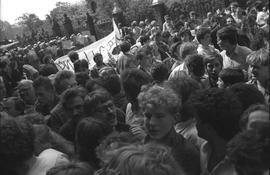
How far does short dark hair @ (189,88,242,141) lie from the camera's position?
8.48 ft

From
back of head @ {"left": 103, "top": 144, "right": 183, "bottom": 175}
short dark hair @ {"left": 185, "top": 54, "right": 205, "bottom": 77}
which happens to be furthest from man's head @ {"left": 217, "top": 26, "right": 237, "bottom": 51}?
back of head @ {"left": 103, "top": 144, "right": 183, "bottom": 175}

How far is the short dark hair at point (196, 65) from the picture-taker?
4.59 m

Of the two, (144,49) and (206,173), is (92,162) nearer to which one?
(206,173)

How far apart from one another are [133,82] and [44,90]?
147cm

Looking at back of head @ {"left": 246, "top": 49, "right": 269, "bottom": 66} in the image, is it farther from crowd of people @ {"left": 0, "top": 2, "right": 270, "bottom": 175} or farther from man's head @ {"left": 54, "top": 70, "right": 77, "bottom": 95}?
man's head @ {"left": 54, "top": 70, "right": 77, "bottom": 95}

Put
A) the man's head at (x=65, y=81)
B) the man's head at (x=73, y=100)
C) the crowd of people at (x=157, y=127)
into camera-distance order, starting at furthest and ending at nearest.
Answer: the man's head at (x=65, y=81)
the man's head at (x=73, y=100)
the crowd of people at (x=157, y=127)

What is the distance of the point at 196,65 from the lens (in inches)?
181

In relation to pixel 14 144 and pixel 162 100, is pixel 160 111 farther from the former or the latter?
pixel 14 144

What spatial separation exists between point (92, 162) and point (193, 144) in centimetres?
74

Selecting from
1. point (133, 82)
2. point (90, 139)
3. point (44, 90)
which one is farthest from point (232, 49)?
point (90, 139)

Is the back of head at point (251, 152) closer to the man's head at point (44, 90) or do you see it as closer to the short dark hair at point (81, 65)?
the man's head at point (44, 90)

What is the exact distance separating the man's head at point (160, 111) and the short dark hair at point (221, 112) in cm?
38

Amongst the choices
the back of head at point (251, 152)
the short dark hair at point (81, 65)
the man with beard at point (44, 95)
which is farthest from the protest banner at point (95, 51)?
the back of head at point (251, 152)

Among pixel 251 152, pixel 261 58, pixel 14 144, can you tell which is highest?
pixel 261 58
